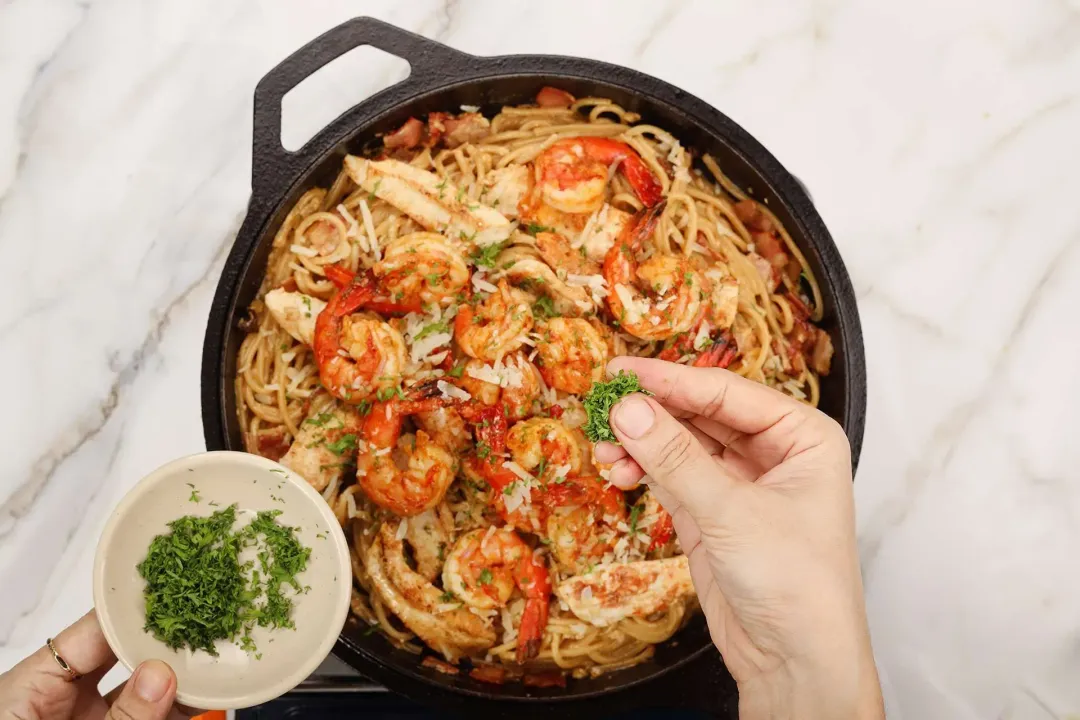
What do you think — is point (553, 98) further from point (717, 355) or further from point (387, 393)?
point (387, 393)

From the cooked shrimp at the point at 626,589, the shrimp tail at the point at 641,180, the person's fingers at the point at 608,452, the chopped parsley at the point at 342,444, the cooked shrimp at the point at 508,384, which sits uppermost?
the shrimp tail at the point at 641,180

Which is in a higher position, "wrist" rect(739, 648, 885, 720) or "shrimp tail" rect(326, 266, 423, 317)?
"shrimp tail" rect(326, 266, 423, 317)

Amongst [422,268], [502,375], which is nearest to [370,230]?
[422,268]

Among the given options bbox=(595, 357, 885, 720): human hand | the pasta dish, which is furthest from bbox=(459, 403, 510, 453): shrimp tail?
bbox=(595, 357, 885, 720): human hand

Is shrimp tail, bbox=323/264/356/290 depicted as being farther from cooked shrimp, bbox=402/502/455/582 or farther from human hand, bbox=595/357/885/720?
human hand, bbox=595/357/885/720

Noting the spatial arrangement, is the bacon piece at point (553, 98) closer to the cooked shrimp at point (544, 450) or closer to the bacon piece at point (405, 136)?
the bacon piece at point (405, 136)

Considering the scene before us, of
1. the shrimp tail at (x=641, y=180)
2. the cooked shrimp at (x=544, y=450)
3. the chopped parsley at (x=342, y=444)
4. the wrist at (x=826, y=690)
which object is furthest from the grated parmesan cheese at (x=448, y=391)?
the wrist at (x=826, y=690)
